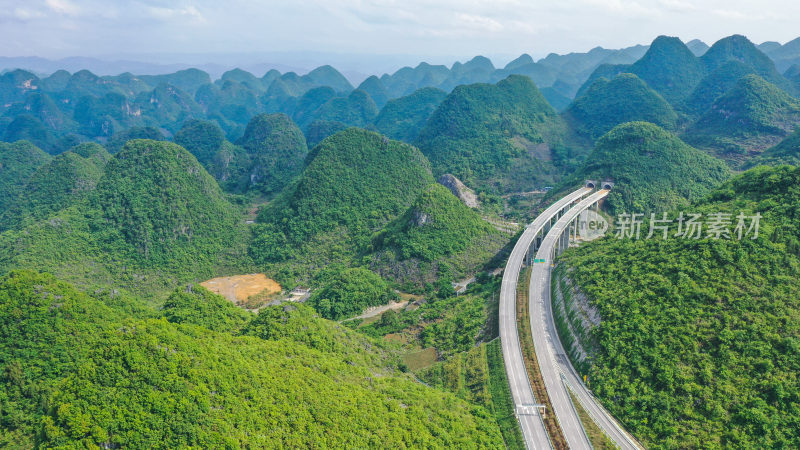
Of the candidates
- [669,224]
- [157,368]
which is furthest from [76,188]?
[669,224]

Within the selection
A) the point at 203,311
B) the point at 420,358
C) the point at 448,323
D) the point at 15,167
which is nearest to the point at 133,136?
the point at 15,167

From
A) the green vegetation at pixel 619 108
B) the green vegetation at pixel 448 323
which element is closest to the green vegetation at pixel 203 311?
the green vegetation at pixel 448 323

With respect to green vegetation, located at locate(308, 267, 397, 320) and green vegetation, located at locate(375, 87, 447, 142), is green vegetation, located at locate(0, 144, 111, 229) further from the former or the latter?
green vegetation, located at locate(375, 87, 447, 142)

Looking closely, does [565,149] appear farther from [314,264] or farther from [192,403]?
[192,403]

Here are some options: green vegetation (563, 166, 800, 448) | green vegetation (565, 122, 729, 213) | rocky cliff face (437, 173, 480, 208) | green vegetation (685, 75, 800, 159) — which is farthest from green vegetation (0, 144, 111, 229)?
green vegetation (685, 75, 800, 159)

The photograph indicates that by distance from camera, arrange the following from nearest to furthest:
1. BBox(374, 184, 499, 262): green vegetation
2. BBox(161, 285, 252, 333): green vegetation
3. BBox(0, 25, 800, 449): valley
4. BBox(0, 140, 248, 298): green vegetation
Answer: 1. BBox(0, 25, 800, 449): valley
2. BBox(161, 285, 252, 333): green vegetation
3. BBox(0, 140, 248, 298): green vegetation
4. BBox(374, 184, 499, 262): green vegetation

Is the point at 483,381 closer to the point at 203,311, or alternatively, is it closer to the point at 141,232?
the point at 203,311
